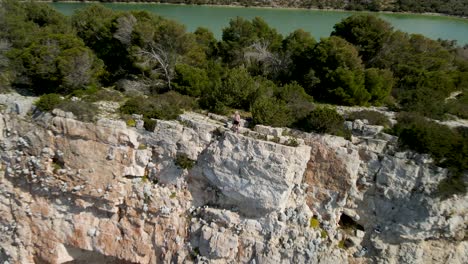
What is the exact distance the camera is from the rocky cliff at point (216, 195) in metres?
12.4

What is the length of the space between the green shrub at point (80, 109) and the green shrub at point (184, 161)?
134 inches

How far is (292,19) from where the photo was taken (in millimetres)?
42344

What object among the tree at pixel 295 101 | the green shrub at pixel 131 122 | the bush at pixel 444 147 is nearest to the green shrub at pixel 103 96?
the green shrub at pixel 131 122

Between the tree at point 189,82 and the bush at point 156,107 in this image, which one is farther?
the tree at point 189,82

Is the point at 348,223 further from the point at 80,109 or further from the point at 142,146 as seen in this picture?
the point at 80,109

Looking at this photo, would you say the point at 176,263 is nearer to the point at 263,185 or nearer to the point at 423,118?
the point at 263,185

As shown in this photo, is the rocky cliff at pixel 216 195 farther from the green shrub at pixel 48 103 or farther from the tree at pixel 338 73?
the tree at pixel 338 73

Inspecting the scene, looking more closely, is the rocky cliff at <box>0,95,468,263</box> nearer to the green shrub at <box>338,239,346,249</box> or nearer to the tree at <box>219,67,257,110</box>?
the green shrub at <box>338,239,346,249</box>

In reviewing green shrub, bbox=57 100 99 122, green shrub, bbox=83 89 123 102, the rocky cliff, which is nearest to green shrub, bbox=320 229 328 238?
the rocky cliff

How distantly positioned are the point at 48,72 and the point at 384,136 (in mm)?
13538

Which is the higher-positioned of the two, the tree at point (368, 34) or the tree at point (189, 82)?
the tree at point (368, 34)

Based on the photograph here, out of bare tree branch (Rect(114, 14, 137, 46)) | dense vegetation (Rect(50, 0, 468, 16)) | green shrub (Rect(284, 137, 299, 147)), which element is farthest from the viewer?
dense vegetation (Rect(50, 0, 468, 16))

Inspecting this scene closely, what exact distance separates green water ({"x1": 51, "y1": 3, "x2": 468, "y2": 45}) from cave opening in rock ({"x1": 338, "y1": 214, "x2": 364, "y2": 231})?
2322 cm

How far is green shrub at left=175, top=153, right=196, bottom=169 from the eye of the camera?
13055mm
